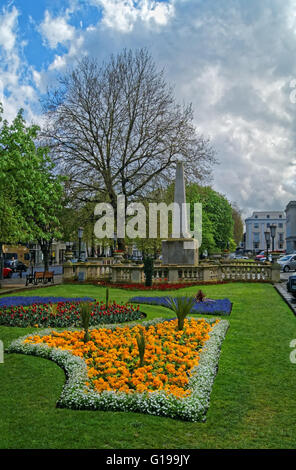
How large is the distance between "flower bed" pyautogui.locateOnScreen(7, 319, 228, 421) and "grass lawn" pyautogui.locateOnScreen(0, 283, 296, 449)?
182mm

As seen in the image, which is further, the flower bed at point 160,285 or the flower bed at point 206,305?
the flower bed at point 160,285

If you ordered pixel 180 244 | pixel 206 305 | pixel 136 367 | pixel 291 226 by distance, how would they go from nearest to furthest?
pixel 136 367 < pixel 206 305 < pixel 180 244 < pixel 291 226

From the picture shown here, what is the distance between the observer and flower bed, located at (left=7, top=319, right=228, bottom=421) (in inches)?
227

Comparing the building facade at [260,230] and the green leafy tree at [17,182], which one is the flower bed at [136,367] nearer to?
the green leafy tree at [17,182]

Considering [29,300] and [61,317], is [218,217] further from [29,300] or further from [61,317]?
[61,317]

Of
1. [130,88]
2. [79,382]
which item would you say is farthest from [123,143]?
[79,382]

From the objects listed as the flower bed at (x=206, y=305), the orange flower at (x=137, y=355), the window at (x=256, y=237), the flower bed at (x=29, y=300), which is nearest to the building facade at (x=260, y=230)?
the window at (x=256, y=237)

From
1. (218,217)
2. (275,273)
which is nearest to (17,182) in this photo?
(275,273)

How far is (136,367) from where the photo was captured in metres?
7.24

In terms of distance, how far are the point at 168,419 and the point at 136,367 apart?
6.21ft

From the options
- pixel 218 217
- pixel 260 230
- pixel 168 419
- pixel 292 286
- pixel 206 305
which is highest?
pixel 260 230

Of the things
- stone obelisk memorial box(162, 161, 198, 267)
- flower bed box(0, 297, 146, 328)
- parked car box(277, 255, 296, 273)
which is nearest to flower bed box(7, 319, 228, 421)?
flower bed box(0, 297, 146, 328)

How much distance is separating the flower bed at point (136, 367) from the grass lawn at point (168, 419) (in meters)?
0.18

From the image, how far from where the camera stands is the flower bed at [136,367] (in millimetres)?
5754
